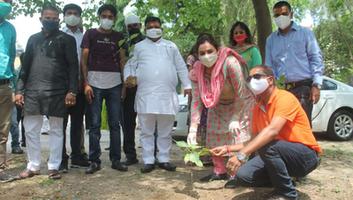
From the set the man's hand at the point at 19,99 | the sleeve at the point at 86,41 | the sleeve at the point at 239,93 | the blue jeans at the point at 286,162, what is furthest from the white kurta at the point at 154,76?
the blue jeans at the point at 286,162

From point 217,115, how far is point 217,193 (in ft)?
3.19

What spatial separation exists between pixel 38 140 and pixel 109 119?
0.91 m

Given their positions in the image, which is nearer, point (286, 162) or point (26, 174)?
point (286, 162)

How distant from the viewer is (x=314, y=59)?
5.19 meters

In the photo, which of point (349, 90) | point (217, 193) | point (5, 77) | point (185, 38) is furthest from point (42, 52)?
point (185, 38)

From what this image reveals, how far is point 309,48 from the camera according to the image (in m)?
5.21

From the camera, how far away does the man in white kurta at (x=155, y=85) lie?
5.66 metres

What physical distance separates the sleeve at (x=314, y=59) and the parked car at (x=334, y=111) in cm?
483

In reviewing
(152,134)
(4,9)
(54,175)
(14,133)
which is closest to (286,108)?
(152,134)

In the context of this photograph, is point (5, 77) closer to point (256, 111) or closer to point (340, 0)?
point (256, 111)

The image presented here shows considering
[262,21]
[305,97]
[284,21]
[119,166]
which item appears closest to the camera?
[305,97]

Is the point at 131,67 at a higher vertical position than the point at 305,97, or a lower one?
higher

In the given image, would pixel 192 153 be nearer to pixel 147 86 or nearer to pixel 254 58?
pixel 147 86

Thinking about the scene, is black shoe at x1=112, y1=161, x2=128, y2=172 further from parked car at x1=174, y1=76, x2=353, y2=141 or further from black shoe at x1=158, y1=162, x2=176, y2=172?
parked car at x1=174, y1=76, x2=353, y2=141
